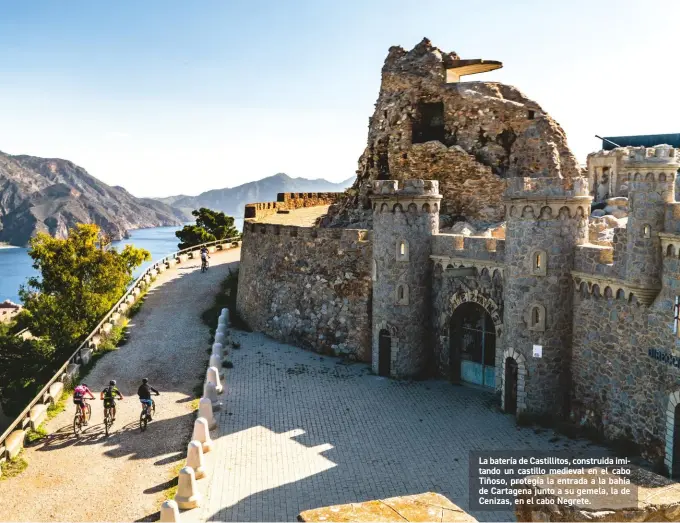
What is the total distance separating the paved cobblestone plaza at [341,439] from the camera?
555 inches

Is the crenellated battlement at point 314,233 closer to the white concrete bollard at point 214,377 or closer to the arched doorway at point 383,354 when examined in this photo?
the arched doorway at point 383,354

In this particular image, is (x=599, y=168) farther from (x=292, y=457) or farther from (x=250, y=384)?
(x=292, y=457)

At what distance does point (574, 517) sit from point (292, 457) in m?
11.7

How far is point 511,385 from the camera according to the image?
1872 cm

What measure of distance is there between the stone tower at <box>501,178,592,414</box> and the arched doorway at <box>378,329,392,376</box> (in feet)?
19.4

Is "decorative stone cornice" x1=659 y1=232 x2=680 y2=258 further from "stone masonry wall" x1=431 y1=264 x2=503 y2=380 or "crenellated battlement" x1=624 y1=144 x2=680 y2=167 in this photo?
"stone masonry wall" x1=431 y1=264 x2=503 y2=380

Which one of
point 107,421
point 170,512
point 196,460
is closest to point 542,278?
point 196,460

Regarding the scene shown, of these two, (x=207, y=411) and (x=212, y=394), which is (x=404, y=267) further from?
(x=207, y=411)

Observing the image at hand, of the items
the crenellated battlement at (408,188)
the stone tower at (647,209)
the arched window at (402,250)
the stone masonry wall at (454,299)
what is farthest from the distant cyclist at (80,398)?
the stone tower at (647,209)

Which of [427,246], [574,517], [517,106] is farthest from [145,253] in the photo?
[574,517]

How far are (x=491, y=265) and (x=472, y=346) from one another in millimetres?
3516

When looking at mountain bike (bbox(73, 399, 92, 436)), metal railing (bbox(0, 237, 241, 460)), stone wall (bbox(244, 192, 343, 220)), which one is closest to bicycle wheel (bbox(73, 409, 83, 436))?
mountain bike (bbox(73, 399, 92, 436))

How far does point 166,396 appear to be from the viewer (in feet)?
69.0

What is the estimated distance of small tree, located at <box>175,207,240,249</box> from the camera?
54500mm
